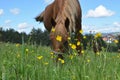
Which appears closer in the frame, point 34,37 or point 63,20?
point 34,37

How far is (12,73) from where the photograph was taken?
364cm

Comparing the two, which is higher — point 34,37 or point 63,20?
point 63,20

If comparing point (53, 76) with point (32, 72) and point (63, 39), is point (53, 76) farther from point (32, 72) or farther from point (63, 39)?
point (63, 39)

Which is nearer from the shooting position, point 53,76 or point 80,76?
point 80,76

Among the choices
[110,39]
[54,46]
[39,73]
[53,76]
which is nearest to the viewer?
[53,76]

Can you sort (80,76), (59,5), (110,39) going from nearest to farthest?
(80,76) < (110,39) < (59,5)

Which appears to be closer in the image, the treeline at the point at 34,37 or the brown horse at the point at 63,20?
the treeline at the point at 34,37

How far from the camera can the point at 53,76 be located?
A: 347cm

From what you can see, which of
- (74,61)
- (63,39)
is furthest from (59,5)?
(74,61)

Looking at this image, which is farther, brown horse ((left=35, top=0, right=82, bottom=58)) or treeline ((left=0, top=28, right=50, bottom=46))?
brown horse ((left=35, top=0, right=82, bottom=58))

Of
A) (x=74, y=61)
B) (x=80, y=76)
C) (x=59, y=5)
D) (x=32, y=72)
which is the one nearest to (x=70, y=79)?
(x=80, y=76)

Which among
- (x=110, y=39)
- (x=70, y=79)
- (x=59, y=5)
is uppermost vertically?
(x=59, y=5)

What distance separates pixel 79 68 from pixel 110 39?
85cm

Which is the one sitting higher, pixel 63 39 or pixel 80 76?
pixel 63 39
